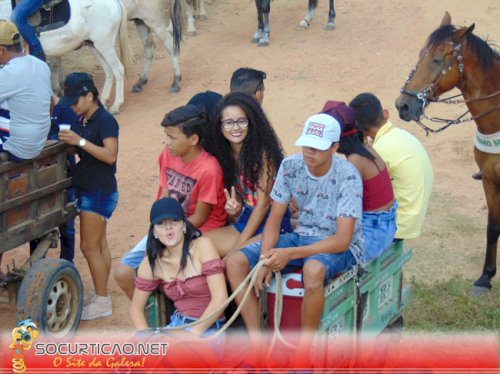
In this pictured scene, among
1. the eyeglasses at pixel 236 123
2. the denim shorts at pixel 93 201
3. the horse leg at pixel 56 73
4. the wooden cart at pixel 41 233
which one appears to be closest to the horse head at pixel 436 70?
the eyeglasses at pixel 236 123

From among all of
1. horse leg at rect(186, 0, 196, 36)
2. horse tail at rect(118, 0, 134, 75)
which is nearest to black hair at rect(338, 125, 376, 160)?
horse tail at rect(118, 0, 134, 75)

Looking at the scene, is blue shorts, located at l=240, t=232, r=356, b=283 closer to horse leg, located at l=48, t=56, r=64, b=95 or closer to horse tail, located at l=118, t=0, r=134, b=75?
A: horse tail, located at l=118, t=0, r=134, b=75

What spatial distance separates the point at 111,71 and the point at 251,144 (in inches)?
260

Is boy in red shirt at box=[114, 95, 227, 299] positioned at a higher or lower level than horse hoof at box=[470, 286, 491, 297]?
higher

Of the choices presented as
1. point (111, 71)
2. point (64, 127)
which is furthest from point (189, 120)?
point (111, 71)

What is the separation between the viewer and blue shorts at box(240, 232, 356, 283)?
439cm

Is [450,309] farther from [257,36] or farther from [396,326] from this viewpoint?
[257,36]

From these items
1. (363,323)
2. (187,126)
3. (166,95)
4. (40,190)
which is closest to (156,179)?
(166,95)

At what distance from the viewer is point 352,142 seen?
4852 mm

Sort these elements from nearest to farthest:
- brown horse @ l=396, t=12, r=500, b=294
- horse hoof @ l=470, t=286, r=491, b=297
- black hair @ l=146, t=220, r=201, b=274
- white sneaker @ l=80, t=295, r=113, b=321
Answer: black hair @ l=146, t=220, r=201, b=274, white sneaker @ l=80, t=295, r=113, b=321, brown horse @ l=396, t=12, r=500, b=294, horse hoof @ l=470, t=286, r=491, b=297

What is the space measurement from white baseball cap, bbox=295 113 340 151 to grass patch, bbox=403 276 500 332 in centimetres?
215

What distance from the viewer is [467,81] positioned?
645 centimetres

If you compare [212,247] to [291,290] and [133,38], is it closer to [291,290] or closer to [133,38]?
[291,290]

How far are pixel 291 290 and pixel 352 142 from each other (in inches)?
39.7
